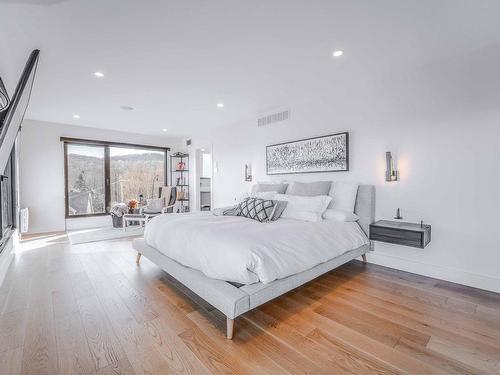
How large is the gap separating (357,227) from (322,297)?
3.88ft

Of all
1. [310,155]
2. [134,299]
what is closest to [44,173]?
[134,299]

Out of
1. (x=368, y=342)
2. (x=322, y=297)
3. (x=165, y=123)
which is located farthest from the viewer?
(x=165, y=123)

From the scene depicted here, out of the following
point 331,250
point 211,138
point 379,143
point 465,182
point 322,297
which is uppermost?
point 211,138

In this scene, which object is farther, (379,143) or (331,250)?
(379,143)

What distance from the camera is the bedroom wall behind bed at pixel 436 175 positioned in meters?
2.49

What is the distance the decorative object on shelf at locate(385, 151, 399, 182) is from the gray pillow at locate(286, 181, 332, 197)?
30.1 inches

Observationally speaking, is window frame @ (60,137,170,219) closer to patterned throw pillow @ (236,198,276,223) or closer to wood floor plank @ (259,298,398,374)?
patterned throw pillow @ (236,198,276,223)

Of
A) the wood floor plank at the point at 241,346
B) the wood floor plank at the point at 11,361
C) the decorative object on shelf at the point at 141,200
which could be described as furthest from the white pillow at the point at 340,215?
the decorative object on shelf at the point at 141,200

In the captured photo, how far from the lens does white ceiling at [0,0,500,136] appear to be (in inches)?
76.5

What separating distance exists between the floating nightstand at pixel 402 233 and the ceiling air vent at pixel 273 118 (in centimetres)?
241

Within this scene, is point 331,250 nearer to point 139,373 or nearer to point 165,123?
point 139,373

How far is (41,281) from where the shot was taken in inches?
107

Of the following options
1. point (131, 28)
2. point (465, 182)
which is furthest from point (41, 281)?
point (465, 182)

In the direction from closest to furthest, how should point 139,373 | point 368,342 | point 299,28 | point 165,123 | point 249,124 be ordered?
point 139,373, point 368,342, point 299,28, point 249,124, point 165,123
